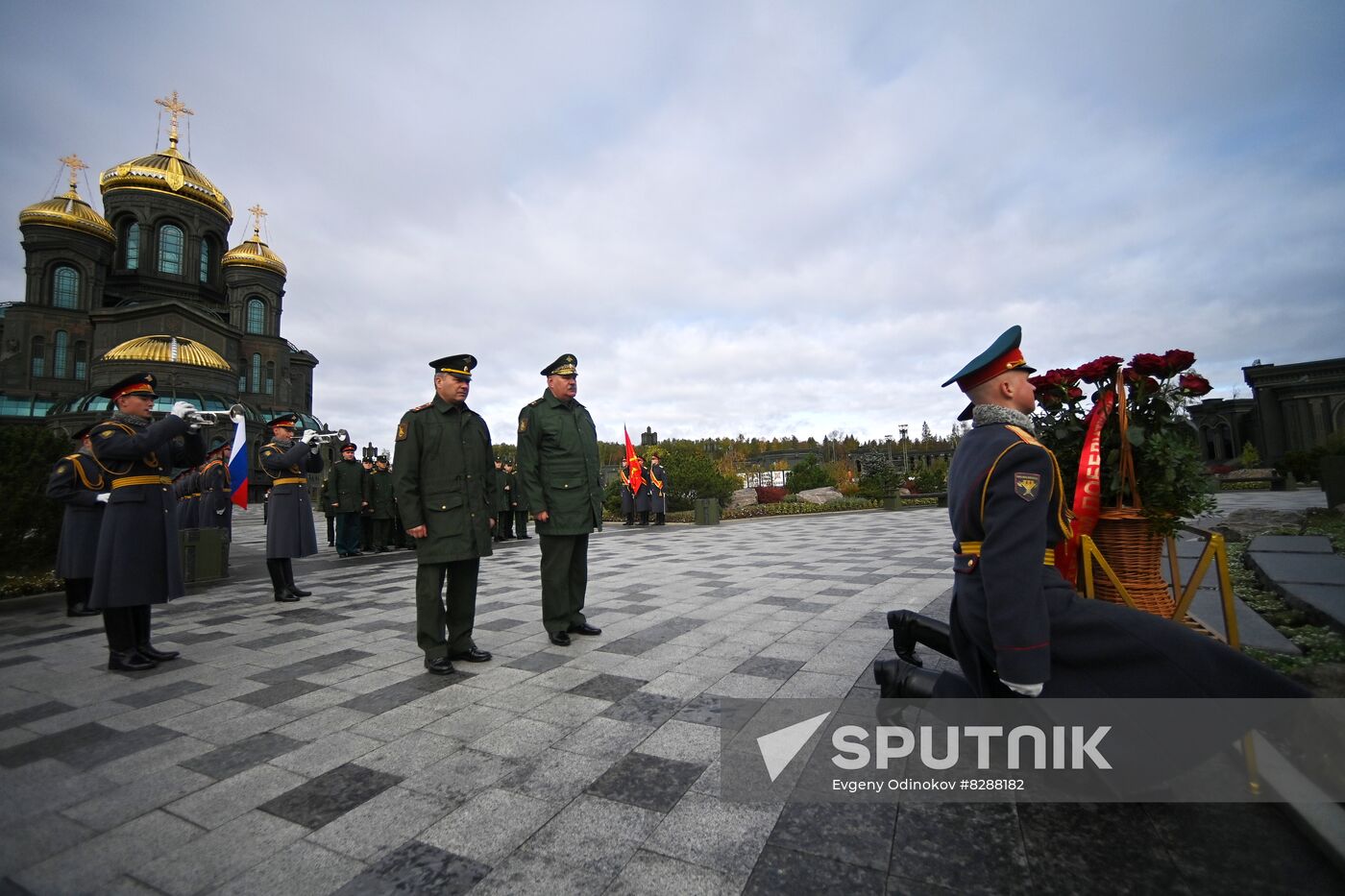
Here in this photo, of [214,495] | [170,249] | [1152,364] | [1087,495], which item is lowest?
[1087,495]

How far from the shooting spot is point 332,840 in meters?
2.20

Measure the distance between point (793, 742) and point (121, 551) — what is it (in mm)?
4883

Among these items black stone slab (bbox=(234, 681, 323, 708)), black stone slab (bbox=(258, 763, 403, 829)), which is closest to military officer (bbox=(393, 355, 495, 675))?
black stone slab (bbox=(234, 681, 323, 708))

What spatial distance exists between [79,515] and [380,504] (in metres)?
6.55

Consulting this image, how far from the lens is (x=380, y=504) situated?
42.3ft

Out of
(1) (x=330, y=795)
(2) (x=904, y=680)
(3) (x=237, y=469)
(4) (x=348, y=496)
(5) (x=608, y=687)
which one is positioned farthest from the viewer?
(4) (x=348, y=496)

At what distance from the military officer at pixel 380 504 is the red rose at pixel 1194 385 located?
12.5m

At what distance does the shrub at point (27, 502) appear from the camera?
761cm

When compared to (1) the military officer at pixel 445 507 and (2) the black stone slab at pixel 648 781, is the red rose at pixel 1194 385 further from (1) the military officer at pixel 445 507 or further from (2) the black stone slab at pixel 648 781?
(1) the military officer at pixel 445 507

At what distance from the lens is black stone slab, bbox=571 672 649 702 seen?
12.1 ft

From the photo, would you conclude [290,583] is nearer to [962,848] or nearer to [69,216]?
[962,848]

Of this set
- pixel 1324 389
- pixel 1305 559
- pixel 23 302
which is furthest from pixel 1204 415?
pixel 23 302

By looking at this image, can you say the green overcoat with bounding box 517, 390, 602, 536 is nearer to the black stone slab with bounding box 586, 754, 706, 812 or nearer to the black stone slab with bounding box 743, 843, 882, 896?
the black stone slab with bounding box 586, 754, 706, 812

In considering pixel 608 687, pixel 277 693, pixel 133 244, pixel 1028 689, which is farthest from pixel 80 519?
pixel 133 244
